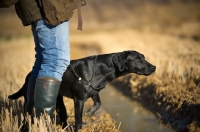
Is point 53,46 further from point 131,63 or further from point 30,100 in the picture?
point 131,63

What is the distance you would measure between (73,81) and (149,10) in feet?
176

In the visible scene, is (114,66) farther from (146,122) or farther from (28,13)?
(28,13)

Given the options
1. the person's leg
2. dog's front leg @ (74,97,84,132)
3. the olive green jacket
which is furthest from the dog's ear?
the olive green jacket

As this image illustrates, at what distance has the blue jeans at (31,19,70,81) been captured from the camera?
384 centimetres

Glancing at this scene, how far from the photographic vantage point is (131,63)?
557 centimetres

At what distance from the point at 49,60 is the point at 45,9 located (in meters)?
0.58

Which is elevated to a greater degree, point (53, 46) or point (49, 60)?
point (53, 46)

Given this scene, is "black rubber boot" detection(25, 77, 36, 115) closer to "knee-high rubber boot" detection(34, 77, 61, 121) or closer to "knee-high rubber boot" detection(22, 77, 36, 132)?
"knee-high rubber boot" detection(22, 77, 36, 132)

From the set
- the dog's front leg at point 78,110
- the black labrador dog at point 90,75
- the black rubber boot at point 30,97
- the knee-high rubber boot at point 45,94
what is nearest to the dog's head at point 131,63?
the black labrador dog at point 90,75

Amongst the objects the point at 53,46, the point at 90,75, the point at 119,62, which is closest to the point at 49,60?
the point at 53,46

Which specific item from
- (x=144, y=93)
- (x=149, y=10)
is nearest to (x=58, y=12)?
(x=144, y=93)

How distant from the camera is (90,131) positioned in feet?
15.7

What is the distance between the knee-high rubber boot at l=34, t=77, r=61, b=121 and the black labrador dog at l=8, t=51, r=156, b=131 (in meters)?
1.01

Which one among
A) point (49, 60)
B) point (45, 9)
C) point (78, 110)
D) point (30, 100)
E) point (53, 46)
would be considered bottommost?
point (78, 110)
